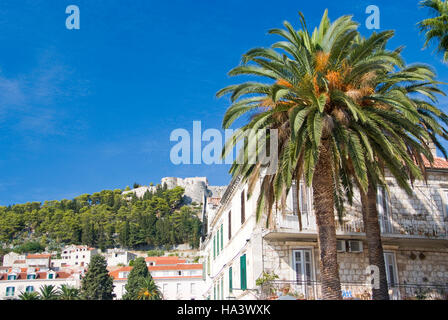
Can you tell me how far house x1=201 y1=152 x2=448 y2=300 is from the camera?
68.4 feet

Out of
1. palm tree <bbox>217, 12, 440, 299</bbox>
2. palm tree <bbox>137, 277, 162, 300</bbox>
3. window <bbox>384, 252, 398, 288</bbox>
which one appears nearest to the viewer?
palm tree <bbox>217, 12, 440, 299</bbox>

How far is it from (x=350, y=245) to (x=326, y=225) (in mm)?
6844

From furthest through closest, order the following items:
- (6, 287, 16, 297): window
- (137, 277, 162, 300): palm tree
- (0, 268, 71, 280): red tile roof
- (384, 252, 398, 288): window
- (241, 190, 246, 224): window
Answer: (0, 268, 71, 280): red tile roof < (6, 287, 16, 297): window < (137, 277, 162, 300): palm tree < (241, 190, 246, 224): window < (384, 252, 398, 288): window

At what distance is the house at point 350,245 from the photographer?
20.8m

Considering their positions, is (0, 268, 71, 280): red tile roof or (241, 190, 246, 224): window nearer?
(241, 190, 246, 224): window

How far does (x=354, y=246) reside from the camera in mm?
21844

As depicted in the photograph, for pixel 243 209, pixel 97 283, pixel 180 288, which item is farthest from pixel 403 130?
pixel 97 283

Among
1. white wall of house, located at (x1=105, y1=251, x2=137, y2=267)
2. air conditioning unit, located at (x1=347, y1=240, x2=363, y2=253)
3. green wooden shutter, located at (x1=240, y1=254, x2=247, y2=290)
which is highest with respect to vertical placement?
white wall of house, located at (x1=105, y1=251, x2=137, y2=267)

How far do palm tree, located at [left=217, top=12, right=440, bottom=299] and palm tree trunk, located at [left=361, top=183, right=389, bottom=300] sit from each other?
241 centimetres

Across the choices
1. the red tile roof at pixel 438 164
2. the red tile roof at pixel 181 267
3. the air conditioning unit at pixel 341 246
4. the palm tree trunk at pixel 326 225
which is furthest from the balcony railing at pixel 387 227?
the red tile roof at pixel 181 267

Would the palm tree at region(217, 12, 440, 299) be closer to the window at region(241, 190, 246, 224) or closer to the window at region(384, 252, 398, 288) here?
the window at region(241, 190, 246, 224)

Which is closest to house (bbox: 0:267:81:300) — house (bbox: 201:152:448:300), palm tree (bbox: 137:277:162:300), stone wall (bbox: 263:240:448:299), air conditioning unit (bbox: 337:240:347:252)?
palm tree (bbox: 137:277:162:300)

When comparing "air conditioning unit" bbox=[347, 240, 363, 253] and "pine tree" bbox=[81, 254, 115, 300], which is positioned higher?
"pine tree" bbox=[81, 254, 115, 300]
